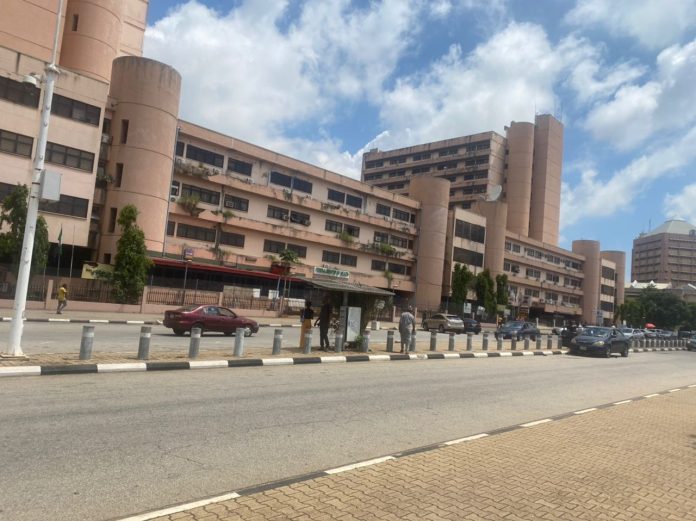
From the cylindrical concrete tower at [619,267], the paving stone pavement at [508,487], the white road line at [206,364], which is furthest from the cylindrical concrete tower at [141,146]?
the cylindrical concrete tower at [619,267]

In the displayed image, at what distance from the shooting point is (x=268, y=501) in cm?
430

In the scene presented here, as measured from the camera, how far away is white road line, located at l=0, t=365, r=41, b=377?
9.52 metres

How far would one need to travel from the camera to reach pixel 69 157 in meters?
34.1

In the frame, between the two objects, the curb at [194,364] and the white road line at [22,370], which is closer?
the white road line at [22,370]

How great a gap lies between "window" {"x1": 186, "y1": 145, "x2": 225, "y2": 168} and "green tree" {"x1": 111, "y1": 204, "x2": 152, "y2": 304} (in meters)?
9.10

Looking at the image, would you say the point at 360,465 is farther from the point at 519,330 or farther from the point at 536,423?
the point at 519,330

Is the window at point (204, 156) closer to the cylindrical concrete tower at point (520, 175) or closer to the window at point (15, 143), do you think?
the window at point (15, 143)

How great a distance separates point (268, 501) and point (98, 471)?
1.71 meters

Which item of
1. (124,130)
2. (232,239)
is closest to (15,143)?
(124,130)

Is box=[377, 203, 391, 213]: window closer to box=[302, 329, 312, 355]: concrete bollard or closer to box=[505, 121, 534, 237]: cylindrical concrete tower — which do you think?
box=[505, 121, 534, 237]: cylindrical concrete tower

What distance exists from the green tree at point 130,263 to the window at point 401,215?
29.6 m

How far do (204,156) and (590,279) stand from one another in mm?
71254

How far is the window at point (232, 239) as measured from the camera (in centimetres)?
4162

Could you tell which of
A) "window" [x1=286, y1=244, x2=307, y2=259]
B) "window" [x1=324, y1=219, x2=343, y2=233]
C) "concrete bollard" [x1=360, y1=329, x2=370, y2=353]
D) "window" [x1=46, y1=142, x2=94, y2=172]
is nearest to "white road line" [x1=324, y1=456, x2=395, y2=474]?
"concrete bollard" [x1=360, y1=329, x2=370, y2=353]
